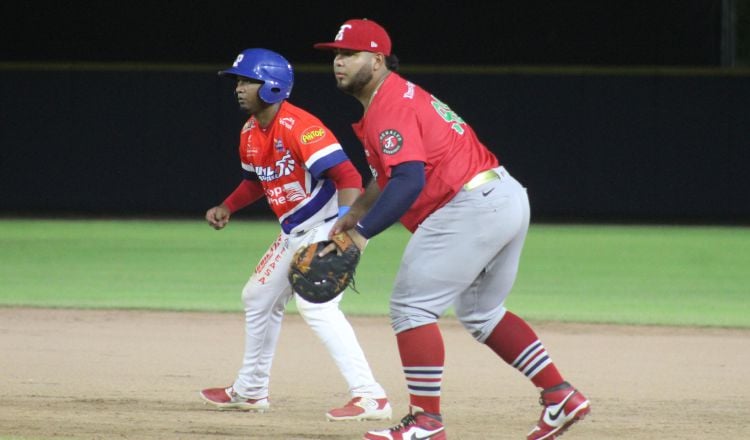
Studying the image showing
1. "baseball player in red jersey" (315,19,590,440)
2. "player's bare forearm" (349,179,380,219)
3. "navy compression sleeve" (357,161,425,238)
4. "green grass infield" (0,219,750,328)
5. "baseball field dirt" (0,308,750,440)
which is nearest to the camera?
"navy compression sleeve" (357,161,425,238)

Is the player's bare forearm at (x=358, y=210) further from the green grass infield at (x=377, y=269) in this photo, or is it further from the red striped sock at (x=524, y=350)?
the green grass infield at (x=377, y=269)

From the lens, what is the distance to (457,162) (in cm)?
441

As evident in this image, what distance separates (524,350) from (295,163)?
1.33m

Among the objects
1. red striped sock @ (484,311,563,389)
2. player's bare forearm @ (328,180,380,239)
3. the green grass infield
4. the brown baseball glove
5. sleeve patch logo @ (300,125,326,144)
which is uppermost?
sleeve patch logo @ (300,125,326,144)

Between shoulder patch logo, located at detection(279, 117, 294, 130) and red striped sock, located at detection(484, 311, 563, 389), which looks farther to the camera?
shoulder patch logo, located at detection(279, 117, 294, 130)

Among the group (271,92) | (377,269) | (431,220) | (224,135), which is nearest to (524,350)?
(431,220)

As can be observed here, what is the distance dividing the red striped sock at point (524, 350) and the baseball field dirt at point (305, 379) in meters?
0.38

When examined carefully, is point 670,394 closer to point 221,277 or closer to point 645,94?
point 221,277

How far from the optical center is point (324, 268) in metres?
4.43

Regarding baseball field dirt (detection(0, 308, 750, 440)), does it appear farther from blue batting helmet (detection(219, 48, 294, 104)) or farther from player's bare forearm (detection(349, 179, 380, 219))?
blue batting helmet (detection(219, 48, 294, 104))

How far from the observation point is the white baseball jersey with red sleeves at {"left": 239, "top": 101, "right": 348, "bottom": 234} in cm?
512

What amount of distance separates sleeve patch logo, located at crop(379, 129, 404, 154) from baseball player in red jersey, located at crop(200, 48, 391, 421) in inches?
35.2

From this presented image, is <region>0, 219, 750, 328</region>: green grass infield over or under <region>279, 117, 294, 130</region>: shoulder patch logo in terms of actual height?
under

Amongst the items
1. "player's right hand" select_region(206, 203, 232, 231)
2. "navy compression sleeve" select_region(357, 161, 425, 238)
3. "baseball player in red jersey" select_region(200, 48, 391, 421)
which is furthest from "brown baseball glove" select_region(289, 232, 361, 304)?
"player's right hand" select_region(206, 203, 232, 231)
